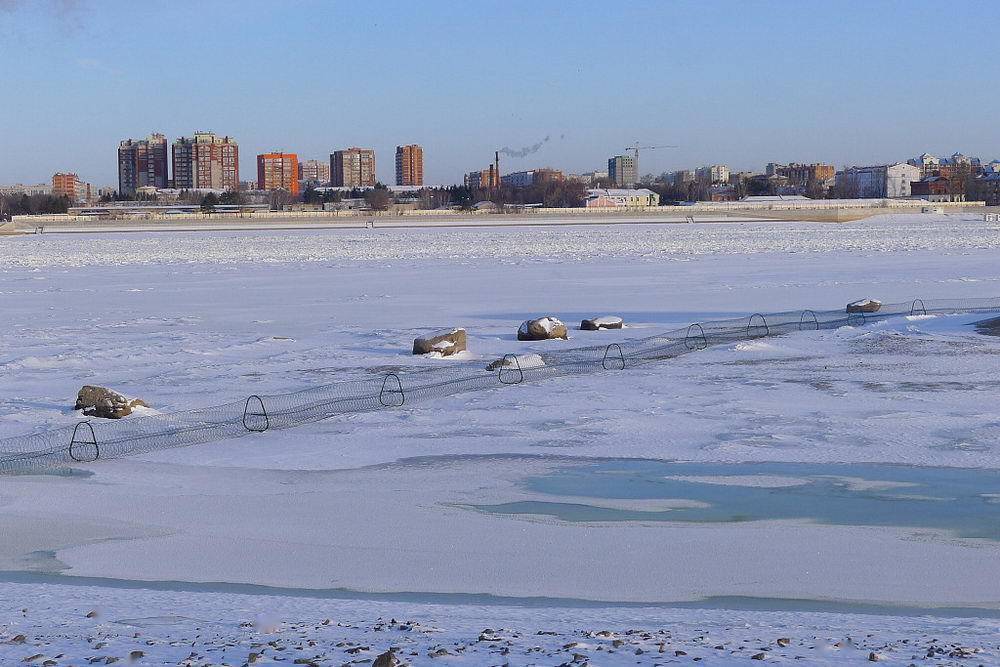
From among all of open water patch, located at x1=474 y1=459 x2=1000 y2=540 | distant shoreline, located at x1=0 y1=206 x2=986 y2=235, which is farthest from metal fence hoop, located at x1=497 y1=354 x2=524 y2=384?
distant shoreline, located at x1=0 y1=206 x2=986 y2=235

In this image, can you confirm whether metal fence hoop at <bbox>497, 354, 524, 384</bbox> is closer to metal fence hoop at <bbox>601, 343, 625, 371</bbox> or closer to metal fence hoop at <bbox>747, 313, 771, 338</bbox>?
metal fence hoop at <bbox>601, 343, 625, 371</bbox>

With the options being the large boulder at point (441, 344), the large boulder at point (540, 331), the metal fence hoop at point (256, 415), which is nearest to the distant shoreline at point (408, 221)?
the large boulder at point (540, 331)

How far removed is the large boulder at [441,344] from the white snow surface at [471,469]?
282 millimetres

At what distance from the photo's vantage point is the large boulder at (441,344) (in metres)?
18.8

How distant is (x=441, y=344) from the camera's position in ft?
62.1

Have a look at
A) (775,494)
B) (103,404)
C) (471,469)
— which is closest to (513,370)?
(103,404)

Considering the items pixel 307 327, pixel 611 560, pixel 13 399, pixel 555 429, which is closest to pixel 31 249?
pixel 307 327

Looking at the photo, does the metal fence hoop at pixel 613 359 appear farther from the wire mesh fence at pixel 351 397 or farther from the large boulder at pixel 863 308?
the large boulder at pixel 863 308

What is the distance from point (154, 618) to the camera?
6.92 meters

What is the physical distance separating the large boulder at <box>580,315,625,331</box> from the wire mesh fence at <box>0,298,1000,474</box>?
132 cm

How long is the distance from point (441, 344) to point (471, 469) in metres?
7.90

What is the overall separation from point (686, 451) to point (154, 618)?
6019mm

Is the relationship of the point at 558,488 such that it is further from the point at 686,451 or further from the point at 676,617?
the point at 676,617

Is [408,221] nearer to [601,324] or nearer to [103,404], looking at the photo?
[601,324]
